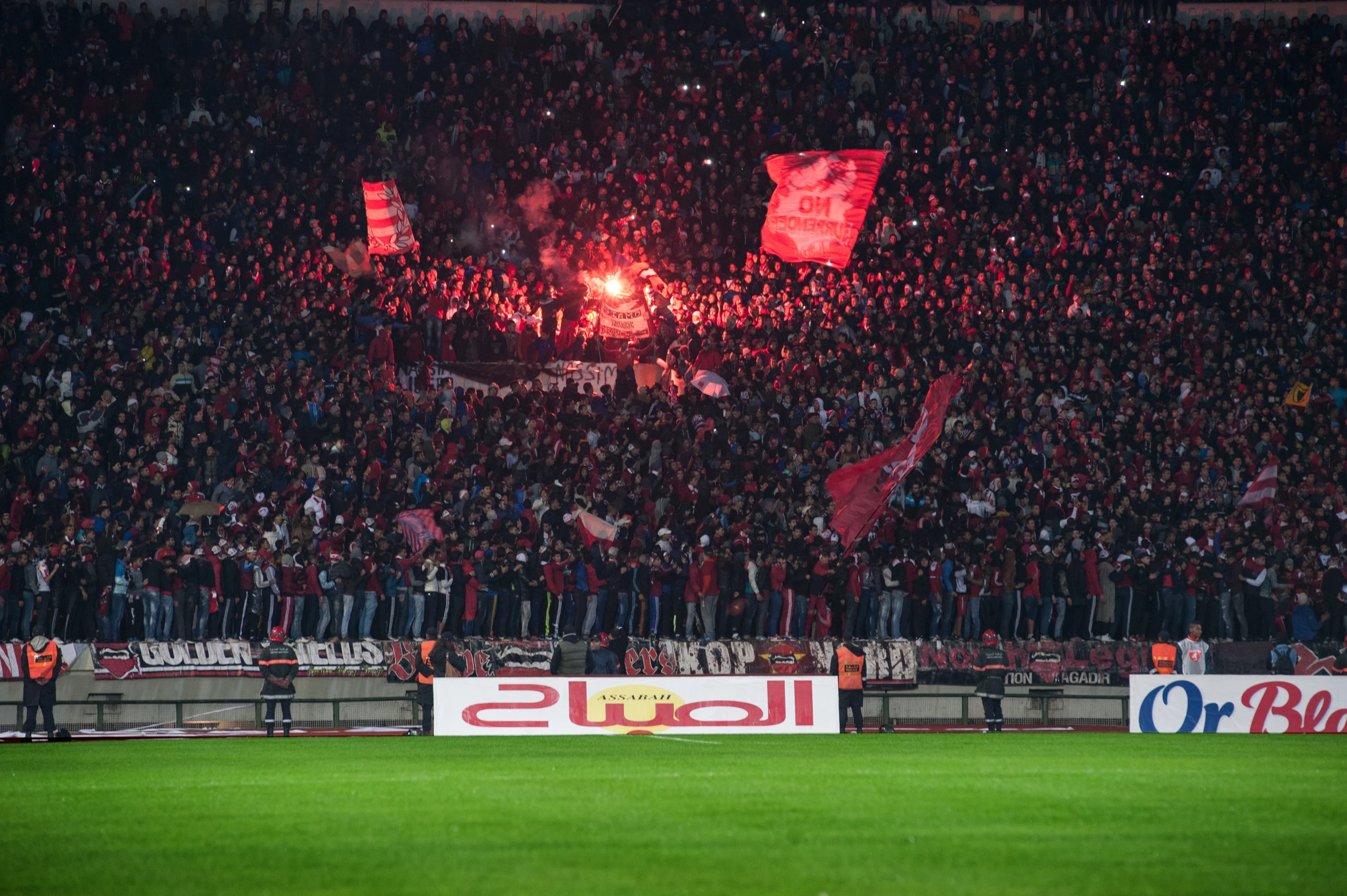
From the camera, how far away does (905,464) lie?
25047mm

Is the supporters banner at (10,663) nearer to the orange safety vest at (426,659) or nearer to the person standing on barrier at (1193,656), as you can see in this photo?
the orange safety vest at (426,659)

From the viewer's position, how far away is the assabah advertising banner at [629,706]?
71.8 ft

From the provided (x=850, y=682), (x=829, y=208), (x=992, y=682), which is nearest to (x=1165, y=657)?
(x=992, y=682)

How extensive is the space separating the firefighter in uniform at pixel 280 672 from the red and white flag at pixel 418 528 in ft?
9.86

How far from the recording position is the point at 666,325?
29.2m

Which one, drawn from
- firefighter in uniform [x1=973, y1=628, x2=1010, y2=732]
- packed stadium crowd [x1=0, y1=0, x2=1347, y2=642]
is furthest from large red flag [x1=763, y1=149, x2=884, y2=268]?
firefighter in uniform [x1=973, y1=628, x2=1010, y2=732]

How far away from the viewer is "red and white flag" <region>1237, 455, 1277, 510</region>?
26031mm

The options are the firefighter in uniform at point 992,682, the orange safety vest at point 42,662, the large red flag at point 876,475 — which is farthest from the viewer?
the large red flag at point 876,475

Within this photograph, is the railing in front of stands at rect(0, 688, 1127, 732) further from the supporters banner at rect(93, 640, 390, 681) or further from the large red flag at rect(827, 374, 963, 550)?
the large red flag at rect(827, 374, 963, 550)

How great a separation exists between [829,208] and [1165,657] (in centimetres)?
1109

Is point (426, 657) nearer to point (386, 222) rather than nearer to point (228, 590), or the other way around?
point (228, 590)

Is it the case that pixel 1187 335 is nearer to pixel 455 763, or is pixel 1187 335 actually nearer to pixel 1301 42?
pixel 1301 42

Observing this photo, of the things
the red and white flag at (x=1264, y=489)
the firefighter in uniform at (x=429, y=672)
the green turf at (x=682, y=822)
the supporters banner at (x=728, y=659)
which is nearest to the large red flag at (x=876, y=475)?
the supporters banner at (x=728, y=659)

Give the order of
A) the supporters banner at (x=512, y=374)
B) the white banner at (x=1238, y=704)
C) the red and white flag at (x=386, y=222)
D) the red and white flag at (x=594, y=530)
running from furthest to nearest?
the red and white flag at (x=386, y=222), the supporters banner at (x=512, y=374), the red and white flag at (x=594, y=530), the white banner at (x=1238, y=704)
